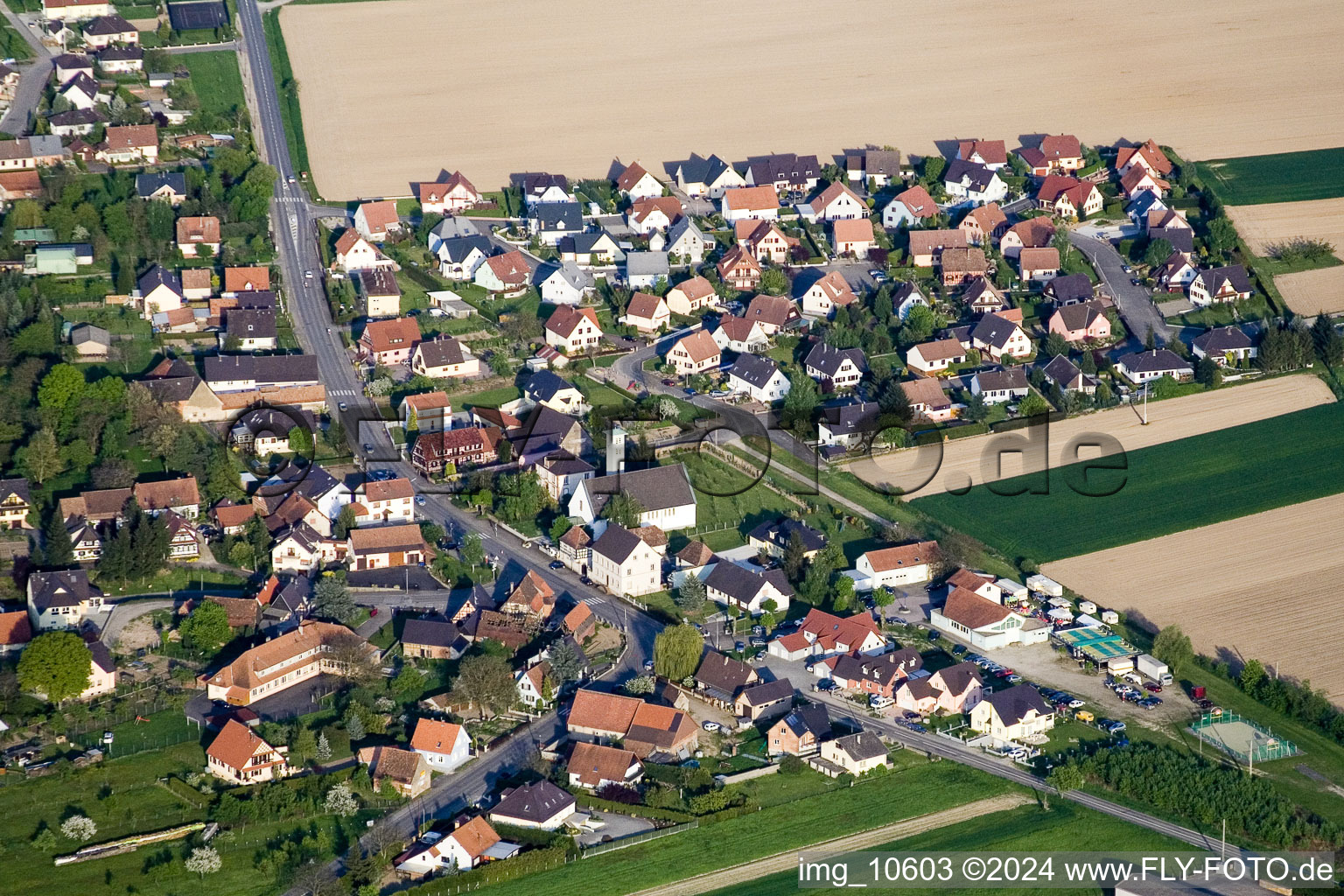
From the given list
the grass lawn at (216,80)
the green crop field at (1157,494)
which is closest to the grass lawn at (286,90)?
the grass lawn at (216,80)

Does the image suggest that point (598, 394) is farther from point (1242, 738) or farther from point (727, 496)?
point (1242, 738)

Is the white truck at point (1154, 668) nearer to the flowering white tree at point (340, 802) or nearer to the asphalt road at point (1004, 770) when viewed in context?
the asphalt road at point (1004, 770)

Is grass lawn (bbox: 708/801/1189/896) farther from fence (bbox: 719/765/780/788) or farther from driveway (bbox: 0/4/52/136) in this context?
driveway (bbox: 0/4/52/136)

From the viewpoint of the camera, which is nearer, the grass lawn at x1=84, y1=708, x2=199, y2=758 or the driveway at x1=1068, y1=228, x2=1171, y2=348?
the grass lawn at x1=84, y1=708, x2=199, y2=758

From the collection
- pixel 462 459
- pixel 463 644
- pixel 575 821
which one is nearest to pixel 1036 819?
pixel 575 821

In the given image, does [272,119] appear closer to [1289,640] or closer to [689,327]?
[689,327]

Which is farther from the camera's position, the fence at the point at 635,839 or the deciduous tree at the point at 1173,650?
the deciduous tree at the point at 1173,650

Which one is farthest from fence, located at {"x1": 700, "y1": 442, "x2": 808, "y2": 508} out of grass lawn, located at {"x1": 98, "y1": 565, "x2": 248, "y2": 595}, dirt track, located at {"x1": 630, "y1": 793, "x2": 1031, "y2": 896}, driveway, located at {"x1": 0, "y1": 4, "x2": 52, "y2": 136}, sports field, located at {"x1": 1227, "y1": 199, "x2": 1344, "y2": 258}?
driveway, located at {"x1": 0, "y1": 4, "x2": 52, "y2": 136}
